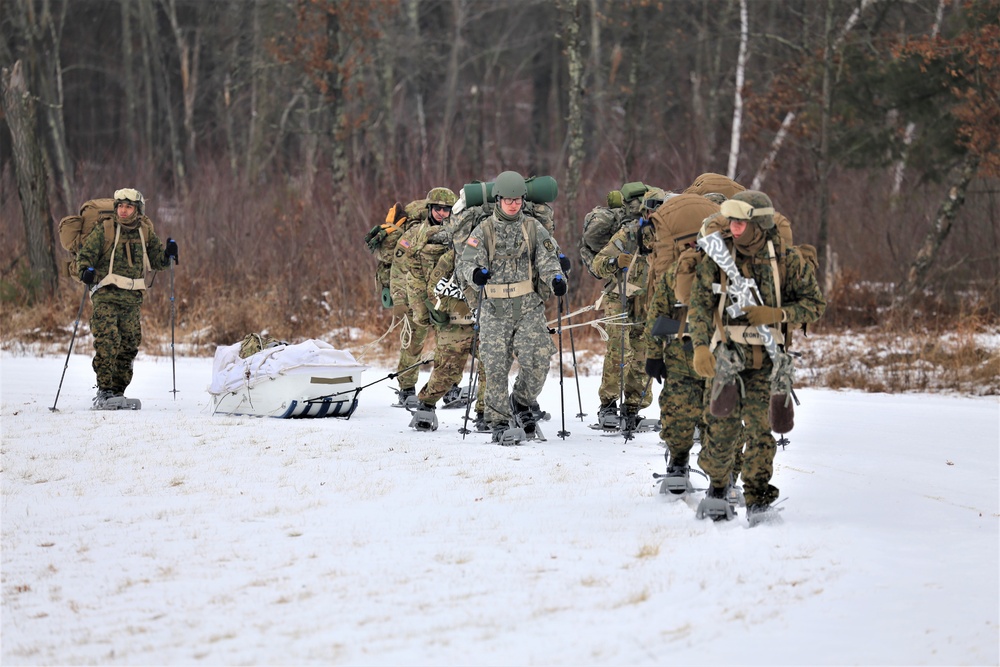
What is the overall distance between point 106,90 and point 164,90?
6.54 meters

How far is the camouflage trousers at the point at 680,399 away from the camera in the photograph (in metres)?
7.58

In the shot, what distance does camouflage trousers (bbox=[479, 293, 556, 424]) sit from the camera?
9672 millimetres

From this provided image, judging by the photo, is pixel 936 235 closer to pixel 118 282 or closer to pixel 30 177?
pixel 118 282

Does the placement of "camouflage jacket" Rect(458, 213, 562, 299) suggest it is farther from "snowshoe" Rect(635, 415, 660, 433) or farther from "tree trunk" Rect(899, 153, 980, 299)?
"tree trunk" Rect(899, 153, 980, 299)

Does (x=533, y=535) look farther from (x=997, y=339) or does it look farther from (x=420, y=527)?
(x=997, y=339)

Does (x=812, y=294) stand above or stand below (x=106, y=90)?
below

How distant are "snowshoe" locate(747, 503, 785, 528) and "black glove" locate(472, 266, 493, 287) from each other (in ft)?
10.2

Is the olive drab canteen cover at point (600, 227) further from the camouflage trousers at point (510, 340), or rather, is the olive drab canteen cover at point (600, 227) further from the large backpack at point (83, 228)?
the large backpack at point (83, 228)

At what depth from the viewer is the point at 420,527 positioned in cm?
707

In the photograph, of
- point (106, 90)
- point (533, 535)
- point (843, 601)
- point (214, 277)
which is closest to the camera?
point (843, 601)

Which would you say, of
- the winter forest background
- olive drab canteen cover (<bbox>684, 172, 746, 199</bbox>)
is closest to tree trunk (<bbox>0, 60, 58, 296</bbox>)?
the winter forest background

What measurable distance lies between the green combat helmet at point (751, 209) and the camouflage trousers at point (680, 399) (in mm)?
1096

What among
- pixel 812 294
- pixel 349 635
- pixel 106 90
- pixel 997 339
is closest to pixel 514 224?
pixel 812 294

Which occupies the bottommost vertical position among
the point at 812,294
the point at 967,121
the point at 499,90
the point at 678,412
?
the point at 678,412
